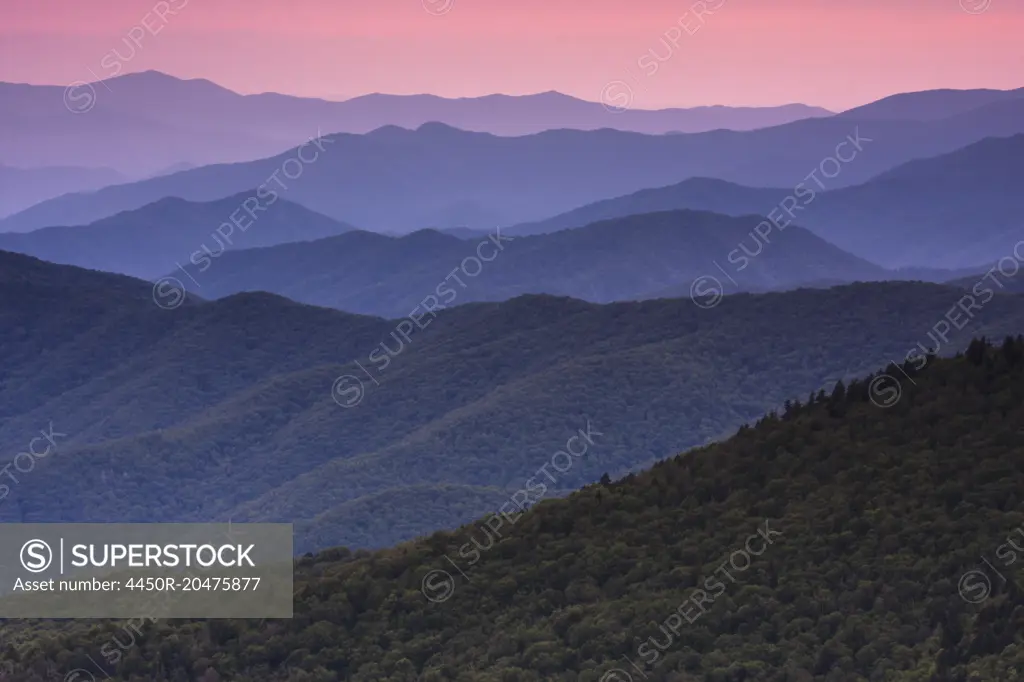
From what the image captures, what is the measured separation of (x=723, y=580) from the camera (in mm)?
41812

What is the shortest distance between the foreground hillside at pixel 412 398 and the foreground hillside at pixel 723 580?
57.9m

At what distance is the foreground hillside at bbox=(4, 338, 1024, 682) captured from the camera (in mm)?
37406

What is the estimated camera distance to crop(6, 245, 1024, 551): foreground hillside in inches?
5113

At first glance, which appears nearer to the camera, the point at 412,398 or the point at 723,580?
the point at 723,580

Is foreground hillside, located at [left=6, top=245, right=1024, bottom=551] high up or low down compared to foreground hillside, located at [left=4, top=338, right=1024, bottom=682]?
up

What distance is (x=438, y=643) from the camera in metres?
43.2

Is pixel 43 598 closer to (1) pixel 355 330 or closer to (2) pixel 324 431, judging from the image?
(2) pixel 324 431

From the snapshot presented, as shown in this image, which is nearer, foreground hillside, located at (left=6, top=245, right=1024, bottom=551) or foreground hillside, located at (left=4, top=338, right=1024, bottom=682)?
foreground hillside, located at (left=4, top=338, right=1024, bottom=682)

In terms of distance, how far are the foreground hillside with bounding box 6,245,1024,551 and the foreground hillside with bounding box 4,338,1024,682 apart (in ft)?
190

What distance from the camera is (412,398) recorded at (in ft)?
499

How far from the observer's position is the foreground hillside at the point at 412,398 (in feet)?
426

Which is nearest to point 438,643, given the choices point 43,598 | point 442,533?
point 442,533

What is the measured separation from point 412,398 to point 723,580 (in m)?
111

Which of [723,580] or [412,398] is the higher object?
[412,398]
